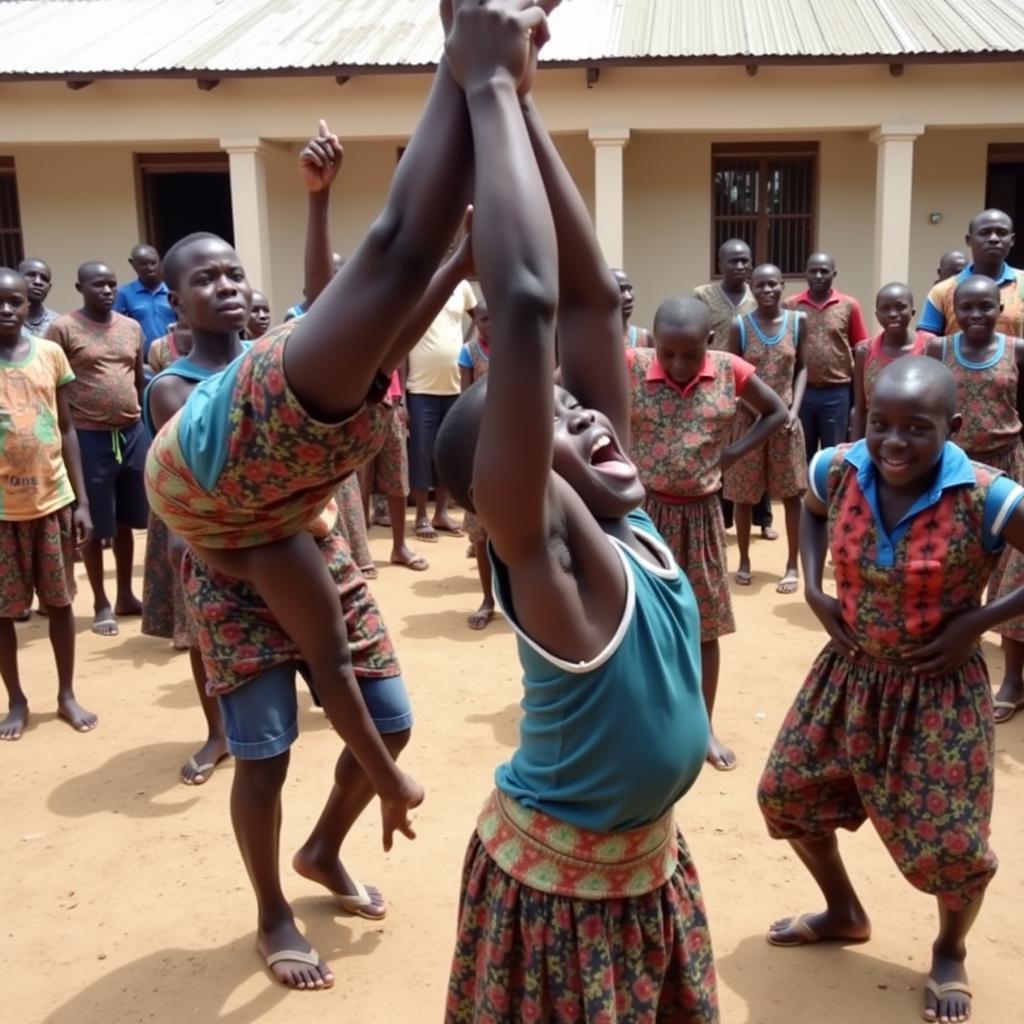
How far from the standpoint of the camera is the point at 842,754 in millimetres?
2709

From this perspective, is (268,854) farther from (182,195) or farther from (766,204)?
(182,195)

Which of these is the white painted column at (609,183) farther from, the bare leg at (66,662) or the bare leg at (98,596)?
the bare leg at (66,662)

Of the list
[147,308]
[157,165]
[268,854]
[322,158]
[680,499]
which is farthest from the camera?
[157,165]

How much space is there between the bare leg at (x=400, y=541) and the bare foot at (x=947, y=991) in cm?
493

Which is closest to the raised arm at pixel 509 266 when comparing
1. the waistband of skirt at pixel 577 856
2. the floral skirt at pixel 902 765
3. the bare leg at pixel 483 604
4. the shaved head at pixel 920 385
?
the waistband of skirt at pixel 577 856

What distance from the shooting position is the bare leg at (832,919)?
294 centimetres

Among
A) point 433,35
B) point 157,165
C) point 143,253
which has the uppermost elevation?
point 433,35

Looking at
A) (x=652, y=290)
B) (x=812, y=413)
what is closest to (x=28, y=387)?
(x=812, y=413)

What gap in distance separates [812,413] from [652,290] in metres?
4.14

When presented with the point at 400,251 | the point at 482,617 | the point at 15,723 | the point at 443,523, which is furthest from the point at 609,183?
the point at 400,251

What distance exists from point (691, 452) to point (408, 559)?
365 cm

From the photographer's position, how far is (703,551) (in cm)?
407

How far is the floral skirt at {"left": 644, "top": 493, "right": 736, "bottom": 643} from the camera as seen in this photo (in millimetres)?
4047

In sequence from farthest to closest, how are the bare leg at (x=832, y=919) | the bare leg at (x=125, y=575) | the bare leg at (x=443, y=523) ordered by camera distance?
the bare leg at (x=443, y=523) < the bare leg at (x=125, y=575) < the bare leg at (x=832, y=919)
